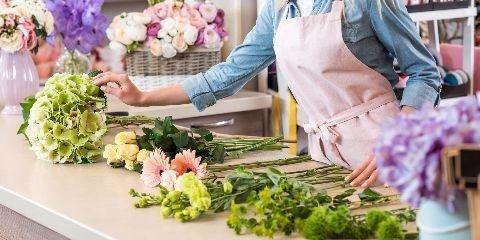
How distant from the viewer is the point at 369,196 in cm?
204

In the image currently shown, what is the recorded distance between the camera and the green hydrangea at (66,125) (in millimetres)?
2631

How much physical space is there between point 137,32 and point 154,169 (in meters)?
1.91

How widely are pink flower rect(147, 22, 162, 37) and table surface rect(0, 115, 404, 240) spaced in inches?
55.1

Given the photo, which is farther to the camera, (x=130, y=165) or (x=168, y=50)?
(x=168, y=50)

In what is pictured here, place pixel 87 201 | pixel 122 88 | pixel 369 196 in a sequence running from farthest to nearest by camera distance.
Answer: pixel 122 88 → pixel 87 201 → pixel 369 196

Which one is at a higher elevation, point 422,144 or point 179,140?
point 422,144

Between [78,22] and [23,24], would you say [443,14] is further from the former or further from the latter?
[23,24]

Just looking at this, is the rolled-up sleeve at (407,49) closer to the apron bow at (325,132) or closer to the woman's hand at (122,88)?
the apron bow at (325,132)

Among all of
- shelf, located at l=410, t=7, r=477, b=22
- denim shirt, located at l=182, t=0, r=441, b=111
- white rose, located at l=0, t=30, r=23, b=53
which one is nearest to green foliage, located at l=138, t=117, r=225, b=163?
denim shirt, located at l=182, t=0, r=441, b=111

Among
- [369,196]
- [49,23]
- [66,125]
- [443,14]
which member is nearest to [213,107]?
[49,23]

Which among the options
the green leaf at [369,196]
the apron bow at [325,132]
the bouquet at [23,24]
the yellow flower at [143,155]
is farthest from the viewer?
the bouquet at [23,24]

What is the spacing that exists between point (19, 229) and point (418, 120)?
4.31 ft

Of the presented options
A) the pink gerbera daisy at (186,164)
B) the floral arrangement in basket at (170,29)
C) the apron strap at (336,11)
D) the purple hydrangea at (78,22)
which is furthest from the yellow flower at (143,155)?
the floral arrangement in basket at (170,29)

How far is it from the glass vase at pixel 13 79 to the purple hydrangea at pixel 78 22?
0.36m
